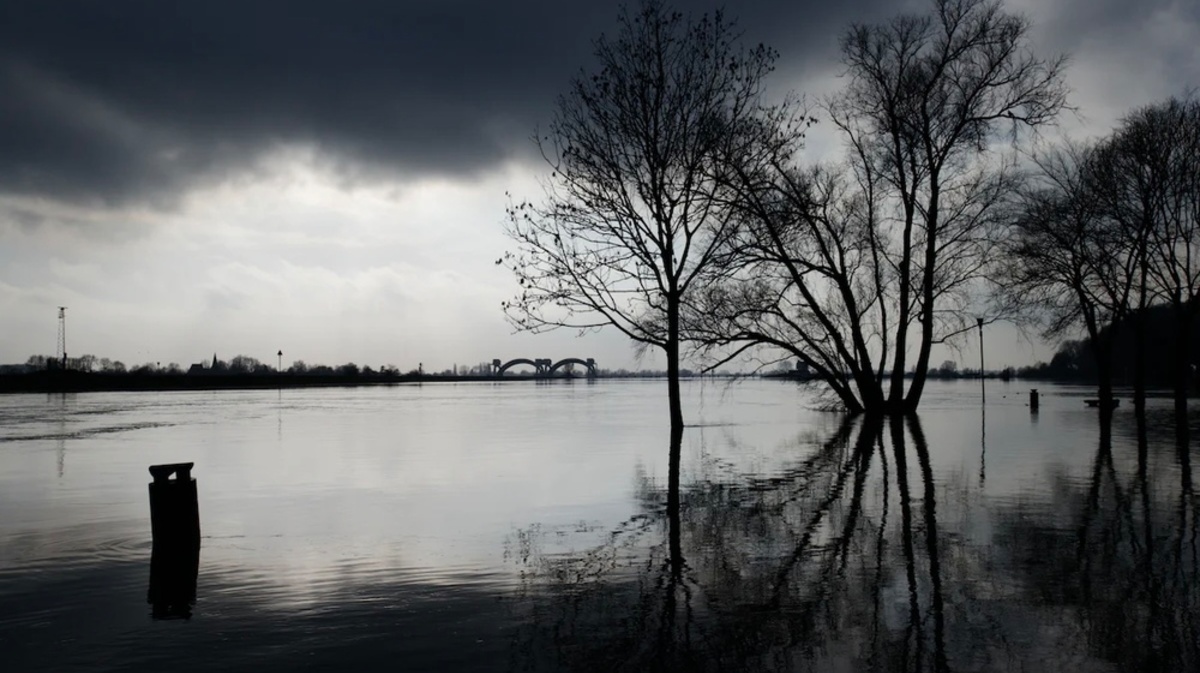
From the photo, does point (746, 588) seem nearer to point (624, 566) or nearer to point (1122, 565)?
point (624, 566)

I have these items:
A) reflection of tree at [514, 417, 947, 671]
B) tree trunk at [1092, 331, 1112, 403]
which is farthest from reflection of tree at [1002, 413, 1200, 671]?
tree trunk at [1092, 331, 1112, 403]

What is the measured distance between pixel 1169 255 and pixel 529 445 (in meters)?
33.7

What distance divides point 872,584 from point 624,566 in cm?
247

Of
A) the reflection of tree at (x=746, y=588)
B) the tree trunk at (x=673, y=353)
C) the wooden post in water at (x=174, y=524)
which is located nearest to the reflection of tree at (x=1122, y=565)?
the reflection of tree at (x=746, y=588)

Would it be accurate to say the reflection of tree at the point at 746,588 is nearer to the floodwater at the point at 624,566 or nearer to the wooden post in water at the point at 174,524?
the floodwater at the point at 624,566

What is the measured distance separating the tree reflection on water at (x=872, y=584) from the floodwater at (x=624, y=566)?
0.04m

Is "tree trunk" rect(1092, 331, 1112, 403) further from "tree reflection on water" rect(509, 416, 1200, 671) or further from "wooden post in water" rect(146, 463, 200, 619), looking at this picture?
"wooden post in water" rect(146, 463, 200, 619)

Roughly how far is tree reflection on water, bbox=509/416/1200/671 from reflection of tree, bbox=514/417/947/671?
2 cm

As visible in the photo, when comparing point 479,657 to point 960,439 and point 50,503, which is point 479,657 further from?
point 960,439

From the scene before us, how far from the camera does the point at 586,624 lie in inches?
288

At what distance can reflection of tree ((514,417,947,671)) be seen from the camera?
650cm


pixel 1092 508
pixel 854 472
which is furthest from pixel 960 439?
pixel 1092 508

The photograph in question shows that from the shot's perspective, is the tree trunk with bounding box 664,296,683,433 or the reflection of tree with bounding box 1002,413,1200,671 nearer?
the reflection of tree with bounding box 1002,413,1200,671

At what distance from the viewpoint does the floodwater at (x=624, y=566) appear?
6.61 m
